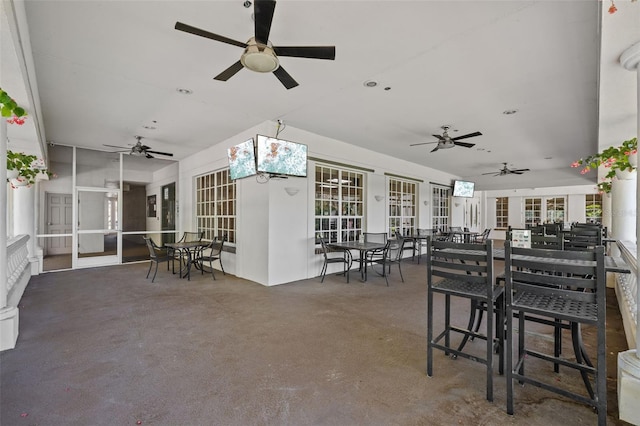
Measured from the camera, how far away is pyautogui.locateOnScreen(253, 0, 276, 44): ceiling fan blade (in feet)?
6.36

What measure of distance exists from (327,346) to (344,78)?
2.97m

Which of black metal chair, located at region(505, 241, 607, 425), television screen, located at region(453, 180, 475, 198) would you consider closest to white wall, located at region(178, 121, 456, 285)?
black metal chair, located at region(505, 241, 607, 425)

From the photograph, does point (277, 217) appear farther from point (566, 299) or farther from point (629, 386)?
point (629, 386)

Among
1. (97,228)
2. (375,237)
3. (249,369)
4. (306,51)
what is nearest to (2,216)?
(249,369)

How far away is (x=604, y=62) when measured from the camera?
2.23 m

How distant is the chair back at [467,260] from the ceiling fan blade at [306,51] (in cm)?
165

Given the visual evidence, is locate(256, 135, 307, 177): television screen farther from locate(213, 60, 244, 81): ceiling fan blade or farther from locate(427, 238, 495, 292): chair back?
locate(427, 238, 495, 292): chair back

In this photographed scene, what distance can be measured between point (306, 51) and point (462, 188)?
1011 cm

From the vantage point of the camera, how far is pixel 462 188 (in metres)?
11.0

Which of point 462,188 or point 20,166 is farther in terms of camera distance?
point 462,188

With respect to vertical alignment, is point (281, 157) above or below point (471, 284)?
above

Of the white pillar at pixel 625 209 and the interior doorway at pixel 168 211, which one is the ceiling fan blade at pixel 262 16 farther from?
the interior doorway at pixel 168 211

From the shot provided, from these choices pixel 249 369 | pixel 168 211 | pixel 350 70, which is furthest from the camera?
pixel 168 211

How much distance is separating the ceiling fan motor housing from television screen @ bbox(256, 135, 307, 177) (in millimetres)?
2420
